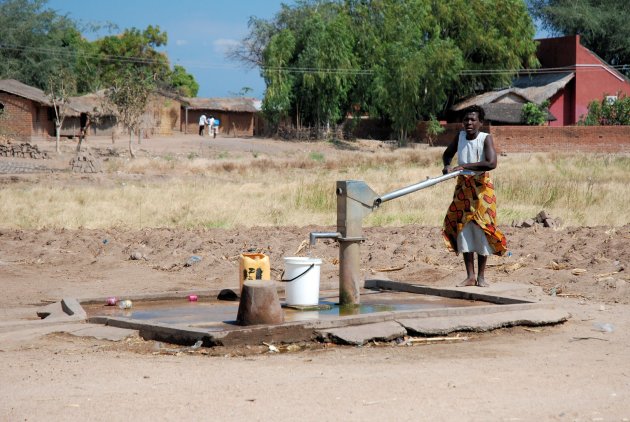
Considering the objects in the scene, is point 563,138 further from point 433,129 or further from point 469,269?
point 469,269

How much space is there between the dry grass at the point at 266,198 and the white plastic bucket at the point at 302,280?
7.35 m

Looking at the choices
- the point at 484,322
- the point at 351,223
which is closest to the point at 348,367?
the point at 484,322

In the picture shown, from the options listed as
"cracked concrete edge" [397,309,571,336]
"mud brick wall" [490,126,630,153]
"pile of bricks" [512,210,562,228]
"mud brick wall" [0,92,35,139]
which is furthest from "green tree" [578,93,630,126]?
"cracked concrete edge" [397,309,571,336]

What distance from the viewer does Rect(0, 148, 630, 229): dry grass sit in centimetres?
1655

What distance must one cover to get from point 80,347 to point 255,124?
2108 inches

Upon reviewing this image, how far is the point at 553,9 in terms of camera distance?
62.1 meters

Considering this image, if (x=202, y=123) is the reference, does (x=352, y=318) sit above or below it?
below

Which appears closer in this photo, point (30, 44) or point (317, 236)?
point (317, 236)

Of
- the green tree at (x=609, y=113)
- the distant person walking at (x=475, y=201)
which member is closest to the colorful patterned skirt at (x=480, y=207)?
the distant person walking at (x=475, y=201)

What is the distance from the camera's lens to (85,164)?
28.6 metres

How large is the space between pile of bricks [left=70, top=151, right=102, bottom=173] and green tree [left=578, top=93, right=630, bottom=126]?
27262 mm

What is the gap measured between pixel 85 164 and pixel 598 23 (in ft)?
133

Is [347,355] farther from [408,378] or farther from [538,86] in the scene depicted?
[538,86]

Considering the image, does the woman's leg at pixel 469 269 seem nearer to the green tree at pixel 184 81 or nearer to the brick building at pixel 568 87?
the brick building at pixel 568 87
